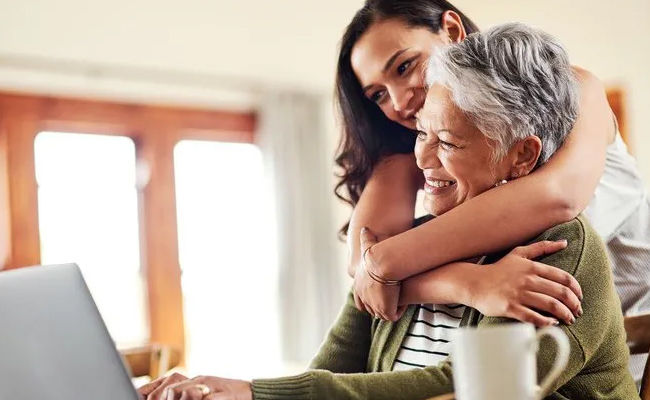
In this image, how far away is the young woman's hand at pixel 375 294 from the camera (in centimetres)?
138

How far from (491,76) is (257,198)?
4.78 m

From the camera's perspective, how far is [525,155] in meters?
1.37

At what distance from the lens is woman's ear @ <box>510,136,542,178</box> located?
1354 mm

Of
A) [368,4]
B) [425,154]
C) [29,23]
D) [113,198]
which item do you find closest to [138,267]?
[113,198]

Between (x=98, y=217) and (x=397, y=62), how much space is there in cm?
395

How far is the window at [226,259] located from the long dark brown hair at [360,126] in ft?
12.6

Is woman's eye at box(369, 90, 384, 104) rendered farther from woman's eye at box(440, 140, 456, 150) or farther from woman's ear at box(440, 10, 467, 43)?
woman's eye at box(440, 140, 456, 150)

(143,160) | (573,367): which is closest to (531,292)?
(573,367)

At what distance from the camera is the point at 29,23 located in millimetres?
5035

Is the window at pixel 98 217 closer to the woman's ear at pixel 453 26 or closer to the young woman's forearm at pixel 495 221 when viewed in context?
the woman's ear at pixel 453 26

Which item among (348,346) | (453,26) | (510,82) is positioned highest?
(453,26)

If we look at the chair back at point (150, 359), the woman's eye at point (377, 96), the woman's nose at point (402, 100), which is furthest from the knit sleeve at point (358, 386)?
the chair back at point (150, 359)

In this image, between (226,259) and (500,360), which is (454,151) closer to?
(500,360)

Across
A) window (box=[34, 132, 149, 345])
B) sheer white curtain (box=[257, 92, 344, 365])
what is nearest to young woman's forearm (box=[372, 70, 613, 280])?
window (box=[34, 132, 149, 345])
